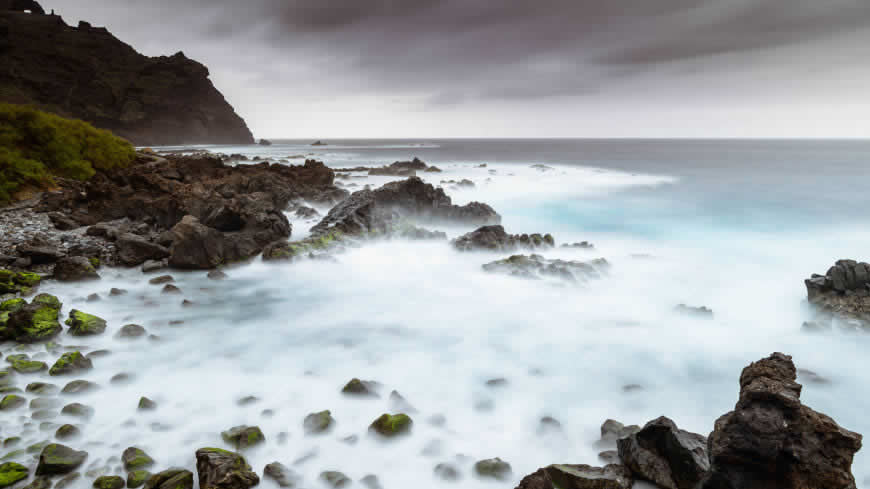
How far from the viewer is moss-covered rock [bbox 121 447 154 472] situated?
332cm

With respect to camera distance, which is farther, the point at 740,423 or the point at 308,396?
the point at 308,396

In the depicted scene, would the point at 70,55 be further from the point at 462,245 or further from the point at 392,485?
the point at 392,485

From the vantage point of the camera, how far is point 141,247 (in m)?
8.52

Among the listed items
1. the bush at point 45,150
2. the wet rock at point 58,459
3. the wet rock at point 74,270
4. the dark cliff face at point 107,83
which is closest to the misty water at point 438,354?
the wet rock at point 58,459

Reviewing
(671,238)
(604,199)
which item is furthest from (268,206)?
(604,199)

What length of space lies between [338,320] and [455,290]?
260 cm

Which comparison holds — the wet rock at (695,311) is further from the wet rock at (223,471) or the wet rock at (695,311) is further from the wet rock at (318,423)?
the wet rock at (223,471)

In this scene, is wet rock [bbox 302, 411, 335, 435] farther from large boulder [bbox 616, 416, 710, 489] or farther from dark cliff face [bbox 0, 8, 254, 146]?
dark cliff face [bbox 0, 8, 254, 146]

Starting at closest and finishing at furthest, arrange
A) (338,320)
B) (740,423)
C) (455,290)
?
(740,423) → (338,320) → (455,290)

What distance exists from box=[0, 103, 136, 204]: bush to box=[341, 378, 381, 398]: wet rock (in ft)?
39.0

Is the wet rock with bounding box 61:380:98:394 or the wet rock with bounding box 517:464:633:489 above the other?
the wet rock with bounding box 517:464:633:489

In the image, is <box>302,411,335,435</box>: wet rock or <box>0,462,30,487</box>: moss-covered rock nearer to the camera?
<box>0,462,30,487</box>: moss-covered rock

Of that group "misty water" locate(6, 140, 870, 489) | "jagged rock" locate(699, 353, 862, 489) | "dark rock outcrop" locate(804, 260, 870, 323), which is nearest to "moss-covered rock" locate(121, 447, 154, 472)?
"misty water" locate(6, 140, 870, 489)

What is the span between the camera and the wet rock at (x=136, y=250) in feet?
27.2
